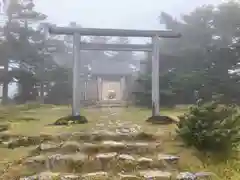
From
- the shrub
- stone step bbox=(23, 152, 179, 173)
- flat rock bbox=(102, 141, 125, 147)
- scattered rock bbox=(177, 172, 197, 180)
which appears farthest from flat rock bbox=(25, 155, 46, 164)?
the shrub

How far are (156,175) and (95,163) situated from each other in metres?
0.67

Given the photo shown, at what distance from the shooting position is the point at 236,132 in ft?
11.1

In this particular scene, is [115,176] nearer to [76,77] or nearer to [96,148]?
[96,148]

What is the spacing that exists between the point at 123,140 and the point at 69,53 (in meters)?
12.0

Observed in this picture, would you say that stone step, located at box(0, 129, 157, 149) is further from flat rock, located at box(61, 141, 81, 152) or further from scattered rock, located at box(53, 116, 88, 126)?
scattered rock, located at box(53, 116, 88, 126)

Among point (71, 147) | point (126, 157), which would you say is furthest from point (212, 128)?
point (71, 147)

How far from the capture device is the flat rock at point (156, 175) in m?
2.88

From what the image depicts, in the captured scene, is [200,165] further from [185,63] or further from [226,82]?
[185,63]

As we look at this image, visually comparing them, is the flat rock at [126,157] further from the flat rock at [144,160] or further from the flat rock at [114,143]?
the flat rock at [114,143]

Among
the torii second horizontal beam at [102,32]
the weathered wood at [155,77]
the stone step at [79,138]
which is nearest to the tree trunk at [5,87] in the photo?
the torii second horizontal beam at [102,32]

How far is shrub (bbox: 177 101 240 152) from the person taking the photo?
11.0ft

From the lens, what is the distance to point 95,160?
322 cm

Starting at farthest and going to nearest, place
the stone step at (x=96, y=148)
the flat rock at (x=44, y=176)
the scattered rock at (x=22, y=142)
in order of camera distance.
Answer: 1. the scattered rock at (x=22, y=142)
2. the stone step at (x=96, y=148)
3. the flat rock at (x=44, y=176)

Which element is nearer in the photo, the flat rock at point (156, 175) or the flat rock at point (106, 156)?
the flat rock at point (156, 175)
